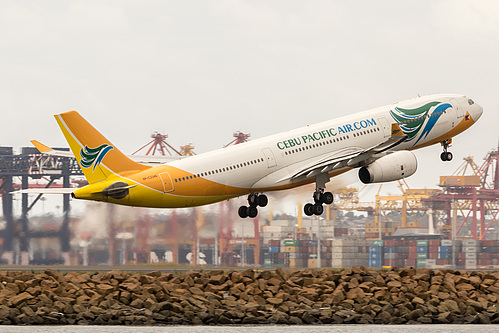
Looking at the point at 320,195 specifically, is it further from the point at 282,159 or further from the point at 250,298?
the point at 250,298

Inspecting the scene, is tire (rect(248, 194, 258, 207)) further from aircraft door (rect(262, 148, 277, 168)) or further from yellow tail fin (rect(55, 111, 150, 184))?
yellow tail fin (rect(55, 111, 150, 184))

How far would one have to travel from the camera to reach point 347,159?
167 feet

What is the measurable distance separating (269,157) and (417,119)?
11568 mm

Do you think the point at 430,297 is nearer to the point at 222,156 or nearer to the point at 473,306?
the point at 473,306

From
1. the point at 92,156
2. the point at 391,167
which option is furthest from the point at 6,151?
the point at 92,156

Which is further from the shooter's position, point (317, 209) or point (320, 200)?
point (317, 209)

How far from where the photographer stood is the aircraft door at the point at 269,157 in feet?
160

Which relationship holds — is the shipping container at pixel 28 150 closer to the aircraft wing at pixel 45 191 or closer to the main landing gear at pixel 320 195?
the main landing gear at pixel 320 195

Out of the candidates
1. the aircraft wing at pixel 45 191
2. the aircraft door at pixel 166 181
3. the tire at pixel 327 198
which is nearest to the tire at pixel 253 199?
the tire at pixel 327 198

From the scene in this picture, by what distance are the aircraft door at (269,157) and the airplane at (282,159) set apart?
0.06 metres

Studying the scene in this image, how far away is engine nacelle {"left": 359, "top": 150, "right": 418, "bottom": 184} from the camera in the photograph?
51.2m

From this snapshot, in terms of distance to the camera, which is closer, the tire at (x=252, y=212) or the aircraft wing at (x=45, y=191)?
the aircraft wing at (x=45, y=191)

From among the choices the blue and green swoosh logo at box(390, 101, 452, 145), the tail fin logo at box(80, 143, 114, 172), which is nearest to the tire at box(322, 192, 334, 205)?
the blue and green swoosh logo at box(390, 101, 452, 145)

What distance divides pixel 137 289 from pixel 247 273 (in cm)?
497
